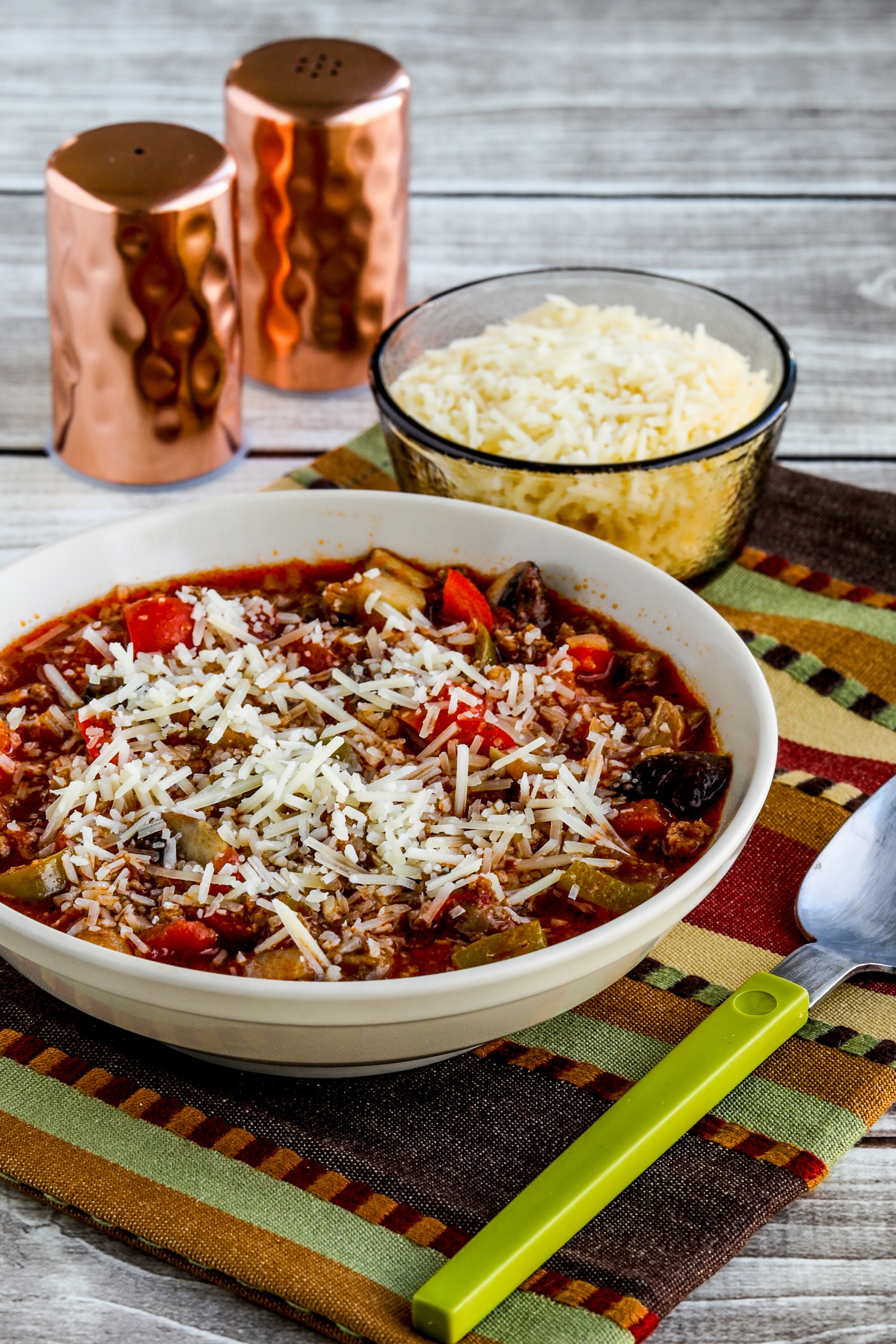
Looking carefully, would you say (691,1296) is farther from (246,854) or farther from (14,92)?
(14,92)

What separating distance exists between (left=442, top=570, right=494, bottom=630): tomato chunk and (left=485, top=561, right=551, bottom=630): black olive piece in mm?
33

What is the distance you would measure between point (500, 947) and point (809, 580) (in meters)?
1.94

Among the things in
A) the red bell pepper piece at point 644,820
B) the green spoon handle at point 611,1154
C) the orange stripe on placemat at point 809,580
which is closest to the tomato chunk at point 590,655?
the red bell pepper piece at point 644,820

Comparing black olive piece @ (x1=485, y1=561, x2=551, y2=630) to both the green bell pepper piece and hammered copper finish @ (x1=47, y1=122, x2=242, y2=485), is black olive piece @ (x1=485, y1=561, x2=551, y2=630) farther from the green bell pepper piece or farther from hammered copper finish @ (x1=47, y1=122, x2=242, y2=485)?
hammered copper finish @ (x1=47, y1=122, x2=242, y2=485)

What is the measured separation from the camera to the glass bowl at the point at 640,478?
3.53m

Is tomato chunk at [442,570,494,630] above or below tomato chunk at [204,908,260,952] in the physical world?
above

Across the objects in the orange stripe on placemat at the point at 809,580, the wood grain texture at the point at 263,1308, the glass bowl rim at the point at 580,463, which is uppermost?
the glass bowl rim at the point at 580,463

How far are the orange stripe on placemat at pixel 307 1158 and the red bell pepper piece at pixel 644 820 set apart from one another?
0.41m

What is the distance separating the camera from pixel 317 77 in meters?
4.59

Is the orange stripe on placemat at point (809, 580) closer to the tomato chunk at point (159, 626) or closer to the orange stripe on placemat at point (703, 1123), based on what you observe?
the tomato chunk at point (159, 626)

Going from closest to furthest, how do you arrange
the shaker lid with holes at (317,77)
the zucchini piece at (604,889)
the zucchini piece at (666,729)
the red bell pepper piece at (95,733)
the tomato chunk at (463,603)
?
the zucchini piece at (604,889) < the red bell pepper piece at (95,733) < the zucchini piece at (666,729) < the tomato chunk at (463,603) < the shaker lid with holes at (317,77)

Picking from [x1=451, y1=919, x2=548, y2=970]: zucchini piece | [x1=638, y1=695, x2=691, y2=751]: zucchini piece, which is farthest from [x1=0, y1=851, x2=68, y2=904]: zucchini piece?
[x1=638, y1=695, x2=691, y2=751]: zucchini piece

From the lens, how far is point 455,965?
246cm

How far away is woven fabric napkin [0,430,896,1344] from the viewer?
91.0 inches
